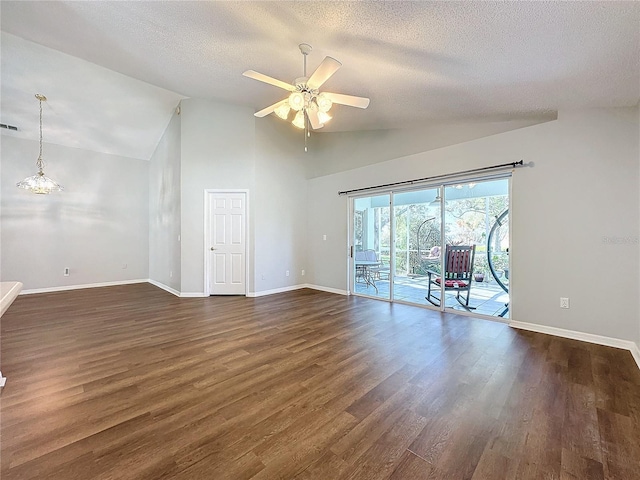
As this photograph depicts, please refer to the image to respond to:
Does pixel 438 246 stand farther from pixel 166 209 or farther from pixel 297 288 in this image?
pixel 166 209

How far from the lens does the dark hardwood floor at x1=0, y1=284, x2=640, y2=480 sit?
1.37 metres

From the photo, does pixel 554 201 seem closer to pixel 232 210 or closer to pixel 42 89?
pixel 232 210

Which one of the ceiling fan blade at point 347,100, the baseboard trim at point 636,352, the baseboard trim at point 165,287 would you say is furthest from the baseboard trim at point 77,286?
→ the baseboard trim at point 636,352

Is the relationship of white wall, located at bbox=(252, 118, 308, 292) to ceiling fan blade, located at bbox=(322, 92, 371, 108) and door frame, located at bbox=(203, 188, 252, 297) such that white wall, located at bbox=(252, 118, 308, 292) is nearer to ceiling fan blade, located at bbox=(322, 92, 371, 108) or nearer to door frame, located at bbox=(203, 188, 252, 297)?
door frame, located at bbox=(203, 188, 252, 297)

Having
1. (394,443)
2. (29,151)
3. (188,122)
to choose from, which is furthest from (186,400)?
(29,151)

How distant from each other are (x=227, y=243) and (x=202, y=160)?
1.75 m

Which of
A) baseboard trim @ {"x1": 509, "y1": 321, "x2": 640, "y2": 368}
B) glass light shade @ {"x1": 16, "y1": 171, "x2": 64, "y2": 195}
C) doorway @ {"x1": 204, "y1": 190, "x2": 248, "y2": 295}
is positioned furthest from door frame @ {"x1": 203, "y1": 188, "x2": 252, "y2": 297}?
baseboard trim @ {"x1": 509, "y1": 321, "x2": 640, "y2": 368}

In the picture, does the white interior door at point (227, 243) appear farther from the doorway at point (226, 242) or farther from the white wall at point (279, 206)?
the white wall at point (279, 206)

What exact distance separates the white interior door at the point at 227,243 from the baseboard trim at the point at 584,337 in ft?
15.5

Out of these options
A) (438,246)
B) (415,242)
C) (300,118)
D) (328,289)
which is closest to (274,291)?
(328,289)

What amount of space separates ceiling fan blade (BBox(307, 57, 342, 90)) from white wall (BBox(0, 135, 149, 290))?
22.5ft

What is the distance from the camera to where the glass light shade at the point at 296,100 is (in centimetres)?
265

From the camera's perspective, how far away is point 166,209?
6.18m

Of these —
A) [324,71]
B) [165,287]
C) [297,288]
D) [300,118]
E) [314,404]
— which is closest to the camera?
[314,404]
